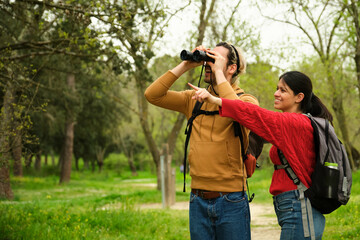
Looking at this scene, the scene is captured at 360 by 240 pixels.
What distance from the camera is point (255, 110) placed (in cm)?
259

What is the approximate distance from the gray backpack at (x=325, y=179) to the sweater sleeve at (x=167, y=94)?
0.96m

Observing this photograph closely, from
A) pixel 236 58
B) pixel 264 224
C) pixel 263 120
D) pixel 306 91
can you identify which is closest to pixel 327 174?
pixel 263 120

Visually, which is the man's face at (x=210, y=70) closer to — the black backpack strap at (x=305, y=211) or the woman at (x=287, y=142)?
the woman at (x=287, y=142)

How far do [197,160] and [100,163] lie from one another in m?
40.7

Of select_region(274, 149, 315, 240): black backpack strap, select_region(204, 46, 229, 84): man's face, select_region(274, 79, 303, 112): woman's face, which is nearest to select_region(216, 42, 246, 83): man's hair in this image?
select_region(204, 46, 229, 84): man's face

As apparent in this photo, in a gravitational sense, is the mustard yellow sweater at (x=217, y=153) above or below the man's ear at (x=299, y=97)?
below

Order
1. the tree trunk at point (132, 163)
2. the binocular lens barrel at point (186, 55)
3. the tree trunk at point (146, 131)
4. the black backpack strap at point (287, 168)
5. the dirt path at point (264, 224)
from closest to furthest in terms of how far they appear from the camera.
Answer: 1. the black backpack strap at point (287, 168)
2. the binocular lens barrel at point (186, 55)
3. the dirt path at point (264, 224)
4. the tree trunk at point (146, 131)
5. the tree trunk at point (132, 163)

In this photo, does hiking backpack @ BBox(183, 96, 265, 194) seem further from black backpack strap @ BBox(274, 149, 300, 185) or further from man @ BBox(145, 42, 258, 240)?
black backpack strap @ BBox(274, 149, 300, 185)

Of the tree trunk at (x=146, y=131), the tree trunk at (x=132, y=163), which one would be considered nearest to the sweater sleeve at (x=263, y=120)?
→ the tree trunk at (x=146, y=131)

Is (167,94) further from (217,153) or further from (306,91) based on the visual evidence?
(306,91)

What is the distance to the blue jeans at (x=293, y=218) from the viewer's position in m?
2.60

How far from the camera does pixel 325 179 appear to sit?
2.55m

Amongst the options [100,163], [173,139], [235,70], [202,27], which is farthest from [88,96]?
[235,70]

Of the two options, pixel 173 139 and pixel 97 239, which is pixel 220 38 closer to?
pixel 173 139
